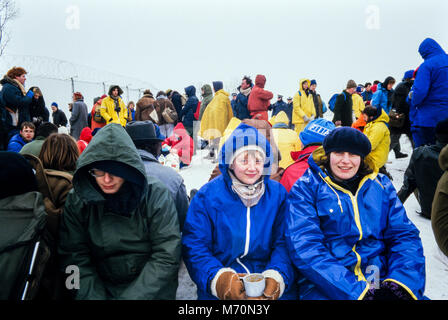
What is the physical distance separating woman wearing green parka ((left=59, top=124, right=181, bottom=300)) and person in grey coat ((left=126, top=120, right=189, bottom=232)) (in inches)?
17.1

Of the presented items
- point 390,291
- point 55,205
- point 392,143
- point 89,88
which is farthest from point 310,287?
point 89,88

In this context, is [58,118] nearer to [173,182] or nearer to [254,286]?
[173,182]

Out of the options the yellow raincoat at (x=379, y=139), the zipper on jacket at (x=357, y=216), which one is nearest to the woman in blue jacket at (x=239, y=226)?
the zipper on jacket at (x=357, y=216)

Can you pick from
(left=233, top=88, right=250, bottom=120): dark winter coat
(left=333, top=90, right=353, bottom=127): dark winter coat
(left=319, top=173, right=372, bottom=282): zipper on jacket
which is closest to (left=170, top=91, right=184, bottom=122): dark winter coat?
(left=233, top=88, right=250, bottom=120): dark winter coat

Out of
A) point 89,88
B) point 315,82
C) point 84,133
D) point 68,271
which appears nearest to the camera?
point 68,271

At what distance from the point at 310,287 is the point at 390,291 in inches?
16.5

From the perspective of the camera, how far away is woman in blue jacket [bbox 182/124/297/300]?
178 centimetres

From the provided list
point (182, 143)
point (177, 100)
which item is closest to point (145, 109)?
point (182, 143)

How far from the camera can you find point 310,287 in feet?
5.78

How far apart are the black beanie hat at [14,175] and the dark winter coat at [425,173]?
3.76m

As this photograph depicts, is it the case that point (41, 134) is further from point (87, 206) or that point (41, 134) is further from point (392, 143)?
point (392, 143)

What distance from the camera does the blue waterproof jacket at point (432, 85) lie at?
4039 mm

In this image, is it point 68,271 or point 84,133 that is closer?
point 68,271

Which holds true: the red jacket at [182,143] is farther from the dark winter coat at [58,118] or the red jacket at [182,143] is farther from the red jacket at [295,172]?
the dark winter coat at [58,118]
